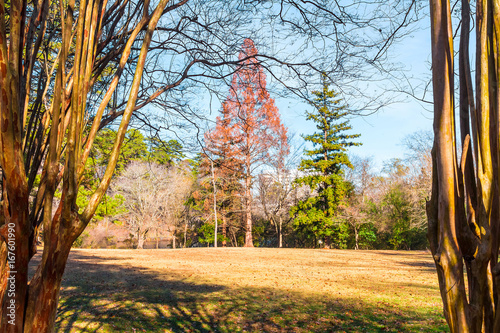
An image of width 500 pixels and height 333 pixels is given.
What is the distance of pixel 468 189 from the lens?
1.58 meters

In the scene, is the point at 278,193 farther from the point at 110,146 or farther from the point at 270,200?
the point at 110,146

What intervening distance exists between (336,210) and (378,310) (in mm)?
18836

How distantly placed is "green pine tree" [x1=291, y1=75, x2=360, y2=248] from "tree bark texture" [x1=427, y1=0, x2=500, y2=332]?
23.1 meters

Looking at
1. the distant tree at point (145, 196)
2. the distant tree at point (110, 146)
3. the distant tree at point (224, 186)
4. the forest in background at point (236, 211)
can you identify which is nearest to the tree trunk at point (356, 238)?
the forest in background at point (236, 211)

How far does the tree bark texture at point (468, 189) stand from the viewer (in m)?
1.43

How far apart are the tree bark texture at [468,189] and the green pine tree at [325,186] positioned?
2313 cm

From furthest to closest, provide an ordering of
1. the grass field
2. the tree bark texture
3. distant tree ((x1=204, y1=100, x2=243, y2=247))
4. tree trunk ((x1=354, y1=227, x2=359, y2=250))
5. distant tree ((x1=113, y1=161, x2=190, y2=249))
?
tree trunk ((x1=354, y1=227, x2=359, y2=250)) < distant tree ((x1=204, y1=100, x2=243, y2=247)) < distant tree ((x1=113, y1=161, x2=190, y2=249)) < the grass field < the tree bark texture

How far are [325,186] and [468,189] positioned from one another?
24.0 m

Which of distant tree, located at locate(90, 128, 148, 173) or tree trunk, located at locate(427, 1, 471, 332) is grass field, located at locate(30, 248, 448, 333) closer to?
distant tree, located at locate(90, 128, 148, 173)

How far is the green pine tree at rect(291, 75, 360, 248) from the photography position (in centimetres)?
2441

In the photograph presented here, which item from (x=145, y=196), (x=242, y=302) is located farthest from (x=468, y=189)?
(x=145, y=196)

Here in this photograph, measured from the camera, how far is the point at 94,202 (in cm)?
156

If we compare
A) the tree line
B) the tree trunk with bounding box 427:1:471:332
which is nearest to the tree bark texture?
the tree trunk with bounding box 427:1:471:332

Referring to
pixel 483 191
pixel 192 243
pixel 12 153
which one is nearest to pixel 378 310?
pixel 483 191
